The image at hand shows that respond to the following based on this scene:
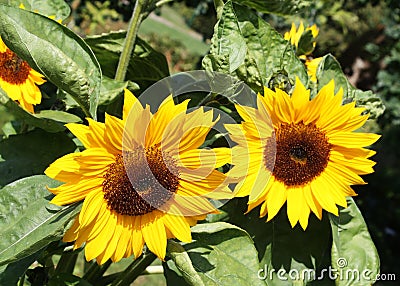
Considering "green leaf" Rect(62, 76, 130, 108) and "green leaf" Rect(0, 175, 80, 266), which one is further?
"green leaf" Rect(62, 76, 130, 108)

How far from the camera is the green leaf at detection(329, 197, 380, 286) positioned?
629 millimetres

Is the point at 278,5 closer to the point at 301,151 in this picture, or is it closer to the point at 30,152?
Result: the point at 301,151

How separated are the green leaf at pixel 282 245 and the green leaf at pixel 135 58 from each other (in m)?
0.23

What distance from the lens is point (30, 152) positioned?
71 centimetres

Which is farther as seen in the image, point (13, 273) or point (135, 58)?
point (135, 58)

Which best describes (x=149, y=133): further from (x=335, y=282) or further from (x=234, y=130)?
(x=335, y=282)

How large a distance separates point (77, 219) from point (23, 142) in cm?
20

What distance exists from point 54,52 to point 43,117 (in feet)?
0.33

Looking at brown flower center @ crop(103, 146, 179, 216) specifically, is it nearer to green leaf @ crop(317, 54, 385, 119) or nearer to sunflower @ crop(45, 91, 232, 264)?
sunflower @ crop(45, 91, 232, 264)

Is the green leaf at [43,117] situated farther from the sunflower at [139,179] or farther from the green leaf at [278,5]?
the green leaf at [278,5]

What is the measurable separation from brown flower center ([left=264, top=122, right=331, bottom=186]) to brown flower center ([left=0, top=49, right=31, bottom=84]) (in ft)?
1.09

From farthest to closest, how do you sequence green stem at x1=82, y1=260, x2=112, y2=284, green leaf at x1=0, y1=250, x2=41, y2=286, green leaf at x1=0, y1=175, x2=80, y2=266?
green stem at x1=82, y1=260, x2=112, y2=284 → green leaf at x1=0, y1=250, x2=41, y2=286 → green leaf at x1=0, y1=175, x2=80, y2=266

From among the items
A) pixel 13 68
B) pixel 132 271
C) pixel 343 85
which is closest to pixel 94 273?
pixel 132 271
